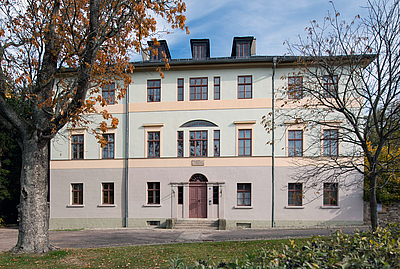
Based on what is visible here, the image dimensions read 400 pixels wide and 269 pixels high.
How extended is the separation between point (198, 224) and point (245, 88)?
960 centimetres

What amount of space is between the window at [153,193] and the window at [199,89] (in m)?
6.52

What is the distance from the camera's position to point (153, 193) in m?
20.7

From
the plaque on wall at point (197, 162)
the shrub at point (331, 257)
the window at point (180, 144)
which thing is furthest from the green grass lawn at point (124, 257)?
the window at point (180, 144)

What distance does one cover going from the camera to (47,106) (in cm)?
983

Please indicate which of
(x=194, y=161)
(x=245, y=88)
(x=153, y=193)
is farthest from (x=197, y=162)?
(x=245, y=88)

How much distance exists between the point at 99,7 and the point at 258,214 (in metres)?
15.3

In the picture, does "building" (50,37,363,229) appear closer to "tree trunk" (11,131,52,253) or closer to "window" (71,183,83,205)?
"window" (71,183,83,205)

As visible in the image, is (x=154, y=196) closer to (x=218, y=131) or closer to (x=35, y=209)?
(x=218, y=131)

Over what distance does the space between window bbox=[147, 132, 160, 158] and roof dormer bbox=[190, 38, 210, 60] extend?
659 cm

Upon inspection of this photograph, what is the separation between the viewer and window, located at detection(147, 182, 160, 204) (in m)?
20.6

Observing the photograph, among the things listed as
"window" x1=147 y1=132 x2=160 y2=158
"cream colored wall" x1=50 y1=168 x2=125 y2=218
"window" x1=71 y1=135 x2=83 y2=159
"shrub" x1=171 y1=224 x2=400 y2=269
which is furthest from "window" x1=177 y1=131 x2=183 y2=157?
"shrub" x1=171 y1=224 x2=400 y2=269

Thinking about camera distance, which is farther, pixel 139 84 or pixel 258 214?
pixel 139 84

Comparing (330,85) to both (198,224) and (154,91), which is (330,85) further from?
(154,91)

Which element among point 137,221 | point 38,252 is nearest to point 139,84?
point 137,221
